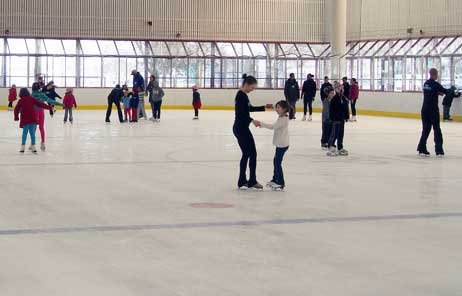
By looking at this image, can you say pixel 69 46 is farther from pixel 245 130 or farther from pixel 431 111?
pixel 245 130

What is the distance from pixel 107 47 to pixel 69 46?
187cm

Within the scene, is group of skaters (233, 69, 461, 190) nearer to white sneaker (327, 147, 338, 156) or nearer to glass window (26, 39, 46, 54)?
white sneaker (327, 147, 338, 156)

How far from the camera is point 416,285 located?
7387 mm

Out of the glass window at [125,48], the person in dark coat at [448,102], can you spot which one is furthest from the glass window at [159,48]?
the person in dark coat at [448,102]

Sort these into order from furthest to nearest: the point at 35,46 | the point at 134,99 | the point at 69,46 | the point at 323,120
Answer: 1. the point at 69,46
2. the point at 35,46
3. the point at 134,99
4. the point at 323,120

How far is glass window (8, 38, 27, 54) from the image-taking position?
47.6 m

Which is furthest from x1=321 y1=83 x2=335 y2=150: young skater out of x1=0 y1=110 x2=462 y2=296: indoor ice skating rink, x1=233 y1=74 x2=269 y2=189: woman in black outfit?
x1=233 y1=74 x2=269 y2=189: woman in black outfit

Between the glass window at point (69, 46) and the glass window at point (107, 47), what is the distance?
1.29 metres

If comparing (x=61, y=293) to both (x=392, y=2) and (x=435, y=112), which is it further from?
(x=392, y=2)

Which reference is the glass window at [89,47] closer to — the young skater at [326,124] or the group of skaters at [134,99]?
the group of skaters at [134,99]

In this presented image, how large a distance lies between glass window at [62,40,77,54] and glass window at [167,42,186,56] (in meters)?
4.70

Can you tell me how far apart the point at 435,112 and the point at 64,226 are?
11.6 meters

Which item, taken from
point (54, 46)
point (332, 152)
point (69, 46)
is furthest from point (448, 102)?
point (54, 46)

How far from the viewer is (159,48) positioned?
49.4 m
